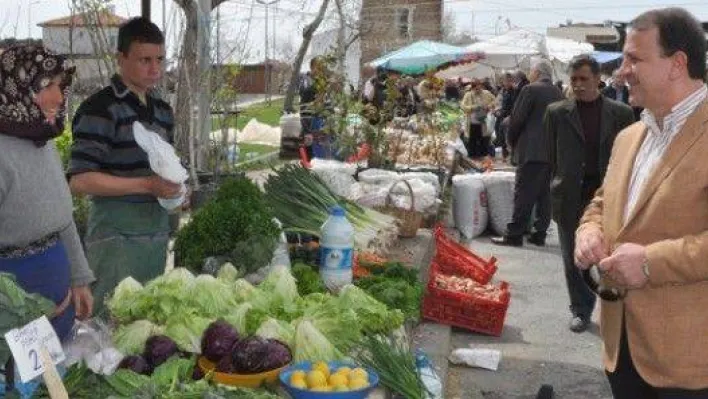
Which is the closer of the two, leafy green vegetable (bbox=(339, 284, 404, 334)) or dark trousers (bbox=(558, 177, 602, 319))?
leafy green vegetable (bbox=(339, 284, 404, 334))

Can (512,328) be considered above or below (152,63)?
below

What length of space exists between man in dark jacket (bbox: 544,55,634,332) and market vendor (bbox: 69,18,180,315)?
124 inches

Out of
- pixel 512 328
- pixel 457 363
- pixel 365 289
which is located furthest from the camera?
pixel 512 328

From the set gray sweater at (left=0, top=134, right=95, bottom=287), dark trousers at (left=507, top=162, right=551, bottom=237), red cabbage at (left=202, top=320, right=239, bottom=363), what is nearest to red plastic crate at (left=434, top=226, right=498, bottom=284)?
dark trousers at (left=507, top=162, right=551, bottom=237)

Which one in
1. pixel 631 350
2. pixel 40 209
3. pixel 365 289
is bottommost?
pixel 365 289

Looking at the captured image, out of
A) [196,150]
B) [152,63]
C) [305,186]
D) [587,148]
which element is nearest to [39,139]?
[152,63]

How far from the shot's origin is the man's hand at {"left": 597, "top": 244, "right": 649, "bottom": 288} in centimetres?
280

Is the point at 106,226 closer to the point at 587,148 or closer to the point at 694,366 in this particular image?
the point at 694,366

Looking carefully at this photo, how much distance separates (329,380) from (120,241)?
63.0 inches

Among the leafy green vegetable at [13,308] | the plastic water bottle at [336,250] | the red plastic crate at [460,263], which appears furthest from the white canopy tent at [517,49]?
the leafy green vegetable at [13,308]

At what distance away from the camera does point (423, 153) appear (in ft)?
37.9

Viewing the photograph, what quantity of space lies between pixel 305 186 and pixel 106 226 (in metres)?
2.15

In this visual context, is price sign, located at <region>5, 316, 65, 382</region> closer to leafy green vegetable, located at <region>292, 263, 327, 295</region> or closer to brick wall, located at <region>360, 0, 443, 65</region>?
leafy green vegetable, located at <region>292, 263, 327, 295</region>

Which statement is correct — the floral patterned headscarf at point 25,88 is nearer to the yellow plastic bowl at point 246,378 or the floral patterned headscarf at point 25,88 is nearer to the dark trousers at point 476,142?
the yellow plastic bowl at point 246,378
